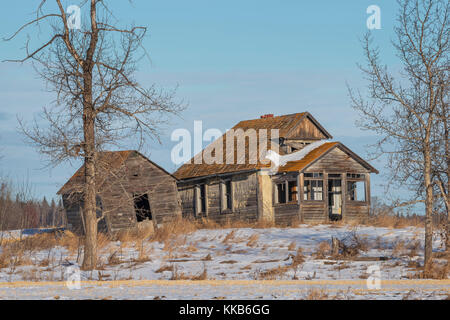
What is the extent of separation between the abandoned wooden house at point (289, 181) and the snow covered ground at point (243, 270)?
16.5 feet

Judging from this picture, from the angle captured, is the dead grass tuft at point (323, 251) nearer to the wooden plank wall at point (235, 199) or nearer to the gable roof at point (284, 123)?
the wooden plank wall at point (235, 199)

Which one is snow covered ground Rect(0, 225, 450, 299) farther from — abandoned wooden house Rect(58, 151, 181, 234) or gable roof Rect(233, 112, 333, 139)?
gable roof Rect(233, 112, 333, 139)

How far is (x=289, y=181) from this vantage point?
3425 cm

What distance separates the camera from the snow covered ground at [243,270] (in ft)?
41.9

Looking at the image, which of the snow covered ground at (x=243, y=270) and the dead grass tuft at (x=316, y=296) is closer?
the dead grass tuft at (x=316, y=296)

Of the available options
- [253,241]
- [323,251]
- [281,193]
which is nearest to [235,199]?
[281,193]

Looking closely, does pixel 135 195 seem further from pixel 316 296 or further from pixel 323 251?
pixel 316 296

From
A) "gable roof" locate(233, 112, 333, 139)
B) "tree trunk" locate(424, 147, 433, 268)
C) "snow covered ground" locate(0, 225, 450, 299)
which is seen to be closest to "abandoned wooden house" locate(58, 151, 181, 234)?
"snow covered ground" locate(0, 225, 450, 299)

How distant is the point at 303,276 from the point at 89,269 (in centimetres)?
626

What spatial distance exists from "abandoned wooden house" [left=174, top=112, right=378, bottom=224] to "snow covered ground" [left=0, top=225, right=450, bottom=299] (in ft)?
16.5

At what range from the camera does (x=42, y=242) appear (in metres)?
25.6

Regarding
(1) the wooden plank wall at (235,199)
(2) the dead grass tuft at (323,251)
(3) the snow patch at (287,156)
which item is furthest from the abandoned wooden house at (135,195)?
(2) the dead grass tuft at (323,251)

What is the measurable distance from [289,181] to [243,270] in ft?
55.4

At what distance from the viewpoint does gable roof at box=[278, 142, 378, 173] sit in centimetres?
3238
